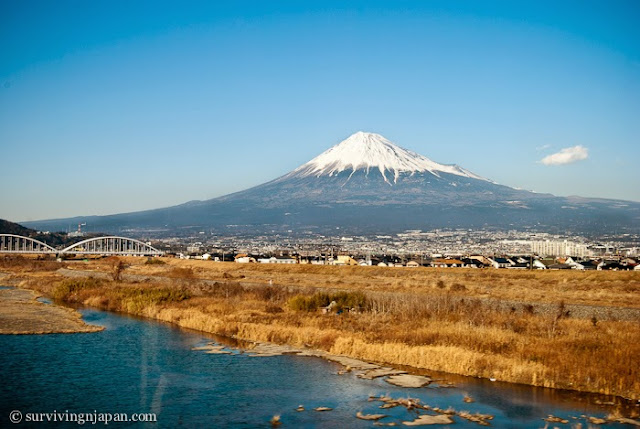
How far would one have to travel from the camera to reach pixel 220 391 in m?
16.1

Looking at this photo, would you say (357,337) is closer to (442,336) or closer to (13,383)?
(442,336)

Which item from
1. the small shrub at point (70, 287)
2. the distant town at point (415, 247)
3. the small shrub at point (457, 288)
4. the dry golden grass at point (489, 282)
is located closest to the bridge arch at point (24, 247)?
the distant town at point (415, 247)

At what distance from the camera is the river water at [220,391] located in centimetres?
1399

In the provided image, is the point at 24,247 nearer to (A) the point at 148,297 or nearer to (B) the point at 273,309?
(A) the point at 148,297

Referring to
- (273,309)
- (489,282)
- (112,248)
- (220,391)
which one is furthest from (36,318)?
(112,248)

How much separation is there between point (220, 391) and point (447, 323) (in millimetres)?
10207

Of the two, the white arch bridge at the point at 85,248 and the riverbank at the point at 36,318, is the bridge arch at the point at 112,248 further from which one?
the riverbank at the point at 36,318

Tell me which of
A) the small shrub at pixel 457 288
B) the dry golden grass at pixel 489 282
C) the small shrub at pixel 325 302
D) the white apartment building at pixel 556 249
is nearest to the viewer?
the small shrub at pixel 325 302

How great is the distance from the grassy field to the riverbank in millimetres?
3295

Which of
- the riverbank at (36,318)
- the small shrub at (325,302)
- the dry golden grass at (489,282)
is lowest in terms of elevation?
the dry golden grass at (489,282)

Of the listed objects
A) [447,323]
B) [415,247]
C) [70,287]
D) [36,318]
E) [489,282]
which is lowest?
[415,247]

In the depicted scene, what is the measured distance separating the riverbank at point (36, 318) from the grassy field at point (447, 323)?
3.30 m

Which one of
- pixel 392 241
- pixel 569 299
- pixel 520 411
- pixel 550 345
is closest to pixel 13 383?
pixel 520 411

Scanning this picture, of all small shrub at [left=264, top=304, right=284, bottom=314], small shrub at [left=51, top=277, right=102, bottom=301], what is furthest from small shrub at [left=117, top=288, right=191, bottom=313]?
small shrub at [left=264, top=304, right=284, bottom=314]
